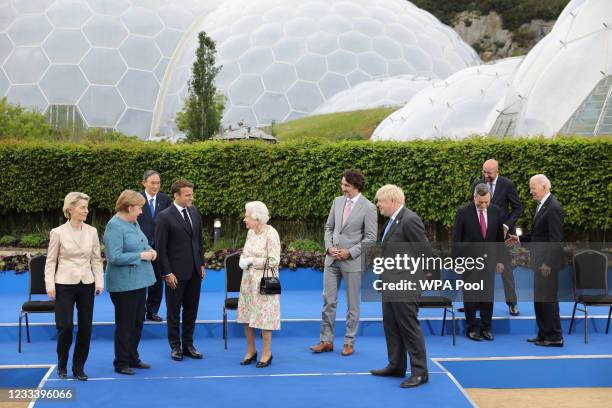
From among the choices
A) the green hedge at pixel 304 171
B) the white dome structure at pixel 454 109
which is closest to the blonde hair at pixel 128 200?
the green hedge at pixel 304 171

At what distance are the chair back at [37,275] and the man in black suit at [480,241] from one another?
4.36 metres

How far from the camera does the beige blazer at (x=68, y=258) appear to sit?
602 cm

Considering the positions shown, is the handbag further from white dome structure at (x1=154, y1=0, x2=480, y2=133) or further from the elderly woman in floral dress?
white dome structure at (x1=154, y1=0, x2=480, y2=133)

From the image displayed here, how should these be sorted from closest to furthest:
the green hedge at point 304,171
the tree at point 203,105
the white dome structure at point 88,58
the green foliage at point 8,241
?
the green hedge at point 304,171
the green foliage at point 8,241
the tree at point 203,105
the white dome structure at point 88,58

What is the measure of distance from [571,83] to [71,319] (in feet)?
37.6

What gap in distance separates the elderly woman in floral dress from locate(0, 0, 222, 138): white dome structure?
64.5 ft

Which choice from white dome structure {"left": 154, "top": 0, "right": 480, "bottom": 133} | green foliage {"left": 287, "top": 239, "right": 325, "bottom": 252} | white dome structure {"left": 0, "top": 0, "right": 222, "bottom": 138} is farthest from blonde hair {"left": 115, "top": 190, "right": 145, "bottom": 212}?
white dome structure {"left": 0, "top": 0, "right": 222, "bottom": 138}

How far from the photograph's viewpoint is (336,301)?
23.6 ft

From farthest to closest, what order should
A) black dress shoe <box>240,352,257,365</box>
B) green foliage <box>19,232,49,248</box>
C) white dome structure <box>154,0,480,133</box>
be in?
white dome structure <box>154,0,480,133</box>
green foliage <box>19,232,49,248</box>
black dress shoe <box>240,352,257,365</box>

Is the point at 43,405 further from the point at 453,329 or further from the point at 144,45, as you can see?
the point at 144,45

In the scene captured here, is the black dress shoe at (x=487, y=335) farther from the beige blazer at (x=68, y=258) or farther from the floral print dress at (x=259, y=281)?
the beige blazer at (x=68, y=258)

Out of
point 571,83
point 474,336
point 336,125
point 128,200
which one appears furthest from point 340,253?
point 336,125

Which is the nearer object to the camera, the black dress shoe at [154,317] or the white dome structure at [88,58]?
the black dress shoe at [154,317]

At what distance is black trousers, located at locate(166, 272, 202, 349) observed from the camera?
22.7 ft
